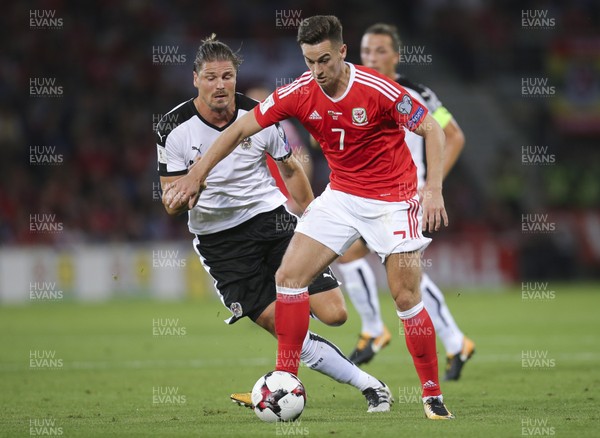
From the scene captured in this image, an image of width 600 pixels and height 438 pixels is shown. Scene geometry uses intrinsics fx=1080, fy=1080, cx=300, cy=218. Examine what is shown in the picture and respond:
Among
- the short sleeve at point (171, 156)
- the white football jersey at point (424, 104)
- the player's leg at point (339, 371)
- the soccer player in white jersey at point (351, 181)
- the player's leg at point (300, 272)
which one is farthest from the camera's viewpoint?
the white football jersey at point (424, 104)

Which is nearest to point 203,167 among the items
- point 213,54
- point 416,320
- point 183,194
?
point 183,194

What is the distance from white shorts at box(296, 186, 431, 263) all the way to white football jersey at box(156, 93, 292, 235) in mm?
692

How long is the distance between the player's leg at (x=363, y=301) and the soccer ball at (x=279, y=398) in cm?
295

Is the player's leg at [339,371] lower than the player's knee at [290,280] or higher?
lower

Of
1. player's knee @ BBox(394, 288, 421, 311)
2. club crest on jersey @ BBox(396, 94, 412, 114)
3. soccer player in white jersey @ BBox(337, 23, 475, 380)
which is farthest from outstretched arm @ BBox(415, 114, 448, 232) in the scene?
soccer player in white jersey @ BBox(337, 23, 475, 380)

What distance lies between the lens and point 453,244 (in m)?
19.9

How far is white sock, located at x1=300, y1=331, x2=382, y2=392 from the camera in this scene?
21.7 ft

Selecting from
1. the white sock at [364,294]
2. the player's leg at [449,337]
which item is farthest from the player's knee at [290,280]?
the white sock at [364,294]

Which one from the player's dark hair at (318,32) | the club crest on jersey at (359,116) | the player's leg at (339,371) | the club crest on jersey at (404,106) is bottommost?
the player's leg at (339,371)

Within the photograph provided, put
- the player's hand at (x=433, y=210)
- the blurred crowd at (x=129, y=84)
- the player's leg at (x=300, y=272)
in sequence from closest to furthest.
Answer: the player's hand at (x=433, y=210) < the player's leg at (x=300, y=272) < the blurred crowd at (x=129, y=84)

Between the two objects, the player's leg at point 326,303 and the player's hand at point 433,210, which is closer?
the player's hand at point 433,210

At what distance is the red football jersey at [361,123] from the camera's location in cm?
605

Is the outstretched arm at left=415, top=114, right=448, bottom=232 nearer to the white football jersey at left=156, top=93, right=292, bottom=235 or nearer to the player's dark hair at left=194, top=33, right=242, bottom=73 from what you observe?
the white football jersey at left=156, top=93, right=292, bottom=235

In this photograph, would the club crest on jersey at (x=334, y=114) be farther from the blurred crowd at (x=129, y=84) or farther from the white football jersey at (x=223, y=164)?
the blurred crowd at (x=129, y=84)
